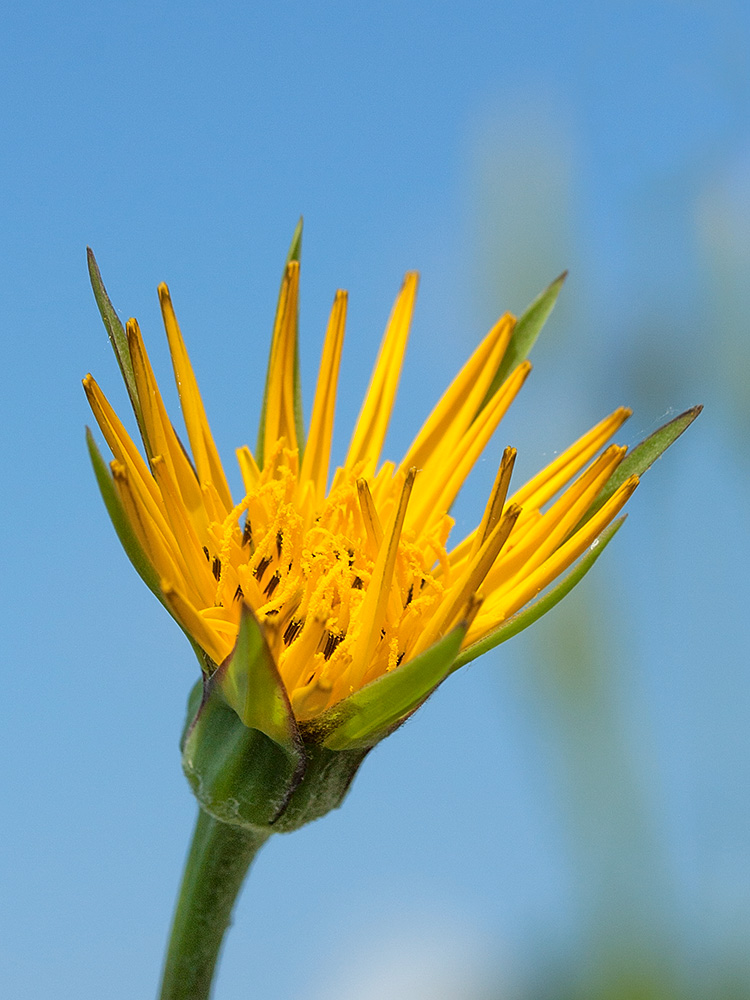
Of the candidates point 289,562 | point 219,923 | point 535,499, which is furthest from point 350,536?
point 219,923

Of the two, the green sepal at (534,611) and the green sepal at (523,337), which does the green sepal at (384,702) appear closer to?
the green sepal at (534,611)

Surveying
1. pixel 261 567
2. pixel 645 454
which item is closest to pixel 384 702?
pixel 261 567

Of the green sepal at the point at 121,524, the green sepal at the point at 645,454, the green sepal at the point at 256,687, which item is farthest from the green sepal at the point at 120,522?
the green sepal at the point at 645,454

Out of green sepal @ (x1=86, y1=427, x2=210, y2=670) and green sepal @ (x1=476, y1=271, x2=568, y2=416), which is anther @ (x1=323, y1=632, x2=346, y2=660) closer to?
green sepal @ (x1=86, y1=427, x2=210, y2=670)

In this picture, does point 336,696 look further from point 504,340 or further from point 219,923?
point 504,340

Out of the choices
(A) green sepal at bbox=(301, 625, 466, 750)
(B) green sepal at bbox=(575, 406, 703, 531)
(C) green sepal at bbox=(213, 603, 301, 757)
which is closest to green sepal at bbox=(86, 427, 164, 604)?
(C) green sepal at bbox=(213, 603, 301, 757)

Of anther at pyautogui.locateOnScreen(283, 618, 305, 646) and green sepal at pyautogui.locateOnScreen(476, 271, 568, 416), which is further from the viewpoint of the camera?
green sepal at pyautogui.locateOnScreen(476, 271, 568, 416)
